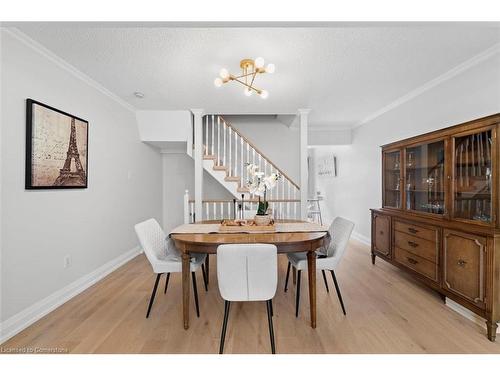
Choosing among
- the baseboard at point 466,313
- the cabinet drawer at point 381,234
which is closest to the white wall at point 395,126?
the cabinet drawer at point 381,234

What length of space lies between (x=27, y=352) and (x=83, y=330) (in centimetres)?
33

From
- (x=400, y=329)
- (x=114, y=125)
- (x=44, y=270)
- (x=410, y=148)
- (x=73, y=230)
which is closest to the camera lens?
(x=400, y=329)

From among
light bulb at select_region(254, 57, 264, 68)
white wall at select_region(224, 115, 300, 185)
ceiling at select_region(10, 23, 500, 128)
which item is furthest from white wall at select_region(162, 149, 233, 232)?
light bulb at select_region(254, 57, 264, 68)

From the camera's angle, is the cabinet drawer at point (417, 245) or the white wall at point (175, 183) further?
the white wall at point (175, 183)

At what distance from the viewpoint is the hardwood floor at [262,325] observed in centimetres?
172

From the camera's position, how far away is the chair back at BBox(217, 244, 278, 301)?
1512mm

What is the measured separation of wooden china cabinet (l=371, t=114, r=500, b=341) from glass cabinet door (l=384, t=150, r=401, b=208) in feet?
0.04

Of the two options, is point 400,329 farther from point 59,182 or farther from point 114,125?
point 114,125

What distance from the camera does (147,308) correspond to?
7.45ft

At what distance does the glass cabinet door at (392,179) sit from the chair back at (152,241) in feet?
9.37

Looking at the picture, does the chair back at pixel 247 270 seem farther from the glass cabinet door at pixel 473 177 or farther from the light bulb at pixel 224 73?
the glass cabinet door at pixel 473 177
